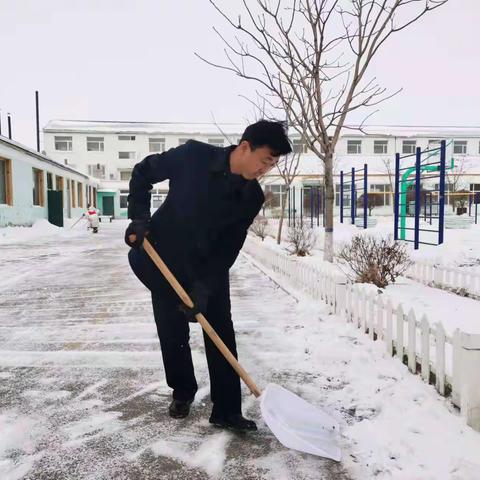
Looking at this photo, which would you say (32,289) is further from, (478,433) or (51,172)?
(51,172)

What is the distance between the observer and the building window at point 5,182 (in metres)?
17.8

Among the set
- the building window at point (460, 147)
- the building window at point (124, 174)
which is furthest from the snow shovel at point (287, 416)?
the building window at point (460, 147)

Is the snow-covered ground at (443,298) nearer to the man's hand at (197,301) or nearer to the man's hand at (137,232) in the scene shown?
the man's hand at (197,301)

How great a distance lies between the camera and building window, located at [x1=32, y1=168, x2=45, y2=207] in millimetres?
22062

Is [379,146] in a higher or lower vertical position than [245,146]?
higher

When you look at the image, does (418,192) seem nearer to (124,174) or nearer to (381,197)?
(381,197)

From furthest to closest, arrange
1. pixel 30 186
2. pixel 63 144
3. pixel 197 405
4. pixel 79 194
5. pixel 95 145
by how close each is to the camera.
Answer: pixel 95 145
pixel 63 144
pixel 79 194
pixel 30 186
pixel 197 405

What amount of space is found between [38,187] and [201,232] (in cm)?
2273

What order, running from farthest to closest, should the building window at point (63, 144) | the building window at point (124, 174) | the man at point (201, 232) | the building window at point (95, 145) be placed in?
1. the building window at point (124, 174)
2. the building window at point (95, 145)
3. the building window at point (63, 144)
4. the man at point (201, 232)

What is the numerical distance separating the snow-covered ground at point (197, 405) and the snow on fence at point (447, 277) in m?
2.31

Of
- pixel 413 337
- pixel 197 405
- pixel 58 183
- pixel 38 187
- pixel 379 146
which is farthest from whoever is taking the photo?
pixel 379 146

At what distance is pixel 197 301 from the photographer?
7.84ft

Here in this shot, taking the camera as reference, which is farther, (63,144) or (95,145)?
(95,145)

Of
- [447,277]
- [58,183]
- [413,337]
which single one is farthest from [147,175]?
[58,183]
